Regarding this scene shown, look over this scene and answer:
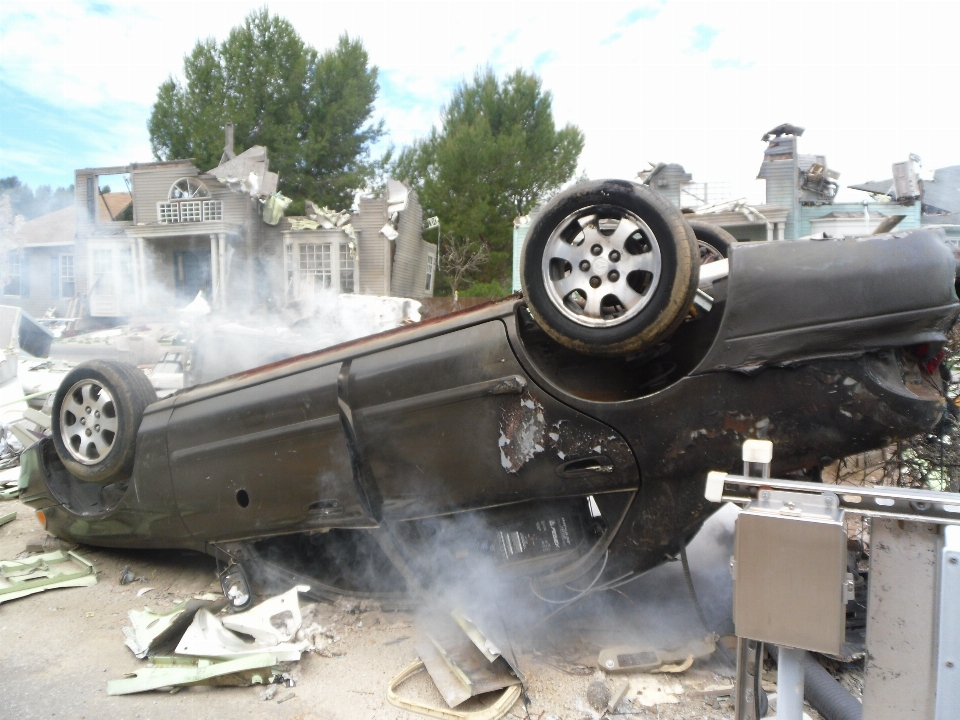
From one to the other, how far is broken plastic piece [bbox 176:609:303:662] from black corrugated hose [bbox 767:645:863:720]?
2212mm

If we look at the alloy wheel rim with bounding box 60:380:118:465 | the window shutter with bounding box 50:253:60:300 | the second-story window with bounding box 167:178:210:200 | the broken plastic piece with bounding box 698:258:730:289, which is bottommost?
the alloy wheel rim with bounding box 60:380:118:465

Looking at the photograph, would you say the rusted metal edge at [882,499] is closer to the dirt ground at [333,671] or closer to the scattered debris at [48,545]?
the dirt ground at [333,671]

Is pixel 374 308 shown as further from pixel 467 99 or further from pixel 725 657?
pixel 467 99

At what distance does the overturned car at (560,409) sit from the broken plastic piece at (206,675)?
68cm

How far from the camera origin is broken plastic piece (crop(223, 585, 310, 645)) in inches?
133

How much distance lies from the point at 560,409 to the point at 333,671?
65.6 inches

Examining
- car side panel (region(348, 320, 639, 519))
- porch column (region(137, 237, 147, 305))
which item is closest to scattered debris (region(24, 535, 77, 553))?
car side panel (region(348, 320, 639, 519))

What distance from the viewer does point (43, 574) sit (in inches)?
172

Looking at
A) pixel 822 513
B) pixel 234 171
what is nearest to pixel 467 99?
pixel 234 171

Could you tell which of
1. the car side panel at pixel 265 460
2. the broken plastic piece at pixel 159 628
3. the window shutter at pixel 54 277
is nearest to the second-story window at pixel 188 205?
the window shutter at pixel 54 277

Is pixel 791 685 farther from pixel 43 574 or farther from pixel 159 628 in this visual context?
pixel 43 574

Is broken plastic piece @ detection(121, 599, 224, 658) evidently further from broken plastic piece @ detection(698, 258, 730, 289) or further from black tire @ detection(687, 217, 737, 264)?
black tire @ detection(687, 217, 737, 264)

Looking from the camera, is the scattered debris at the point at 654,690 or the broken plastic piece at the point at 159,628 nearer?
the scattered debris at the point at 654,690

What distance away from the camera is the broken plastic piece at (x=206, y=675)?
3.05 m
